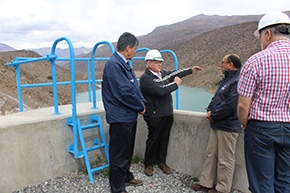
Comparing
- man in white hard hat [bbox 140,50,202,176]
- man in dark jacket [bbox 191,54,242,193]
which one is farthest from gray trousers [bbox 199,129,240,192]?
man in white hard hat [bbox 140,50,202,176]

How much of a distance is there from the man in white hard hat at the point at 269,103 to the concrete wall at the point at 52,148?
1.00 m

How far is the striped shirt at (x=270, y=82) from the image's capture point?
1607 mm

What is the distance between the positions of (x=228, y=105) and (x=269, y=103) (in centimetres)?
82

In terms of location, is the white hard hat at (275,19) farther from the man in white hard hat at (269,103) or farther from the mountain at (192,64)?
the mountain at (192,64)

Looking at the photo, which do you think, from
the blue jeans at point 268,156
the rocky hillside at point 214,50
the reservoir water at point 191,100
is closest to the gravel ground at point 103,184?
the blue jeans at point 268,156

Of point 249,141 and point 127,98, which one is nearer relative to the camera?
point 249,141

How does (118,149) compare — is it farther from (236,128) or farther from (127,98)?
(236,128)

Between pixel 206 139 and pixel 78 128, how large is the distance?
1.69 meters

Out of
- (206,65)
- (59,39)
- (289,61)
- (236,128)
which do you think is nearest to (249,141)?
(289,61)

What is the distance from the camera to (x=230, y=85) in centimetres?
253

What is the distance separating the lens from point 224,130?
2598 mm

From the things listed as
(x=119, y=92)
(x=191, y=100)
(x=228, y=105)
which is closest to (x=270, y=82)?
(x=228, y=105)

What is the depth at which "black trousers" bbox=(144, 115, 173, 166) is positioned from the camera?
3193 mm

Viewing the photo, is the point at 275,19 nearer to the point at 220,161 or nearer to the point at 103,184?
the point at 220,161
